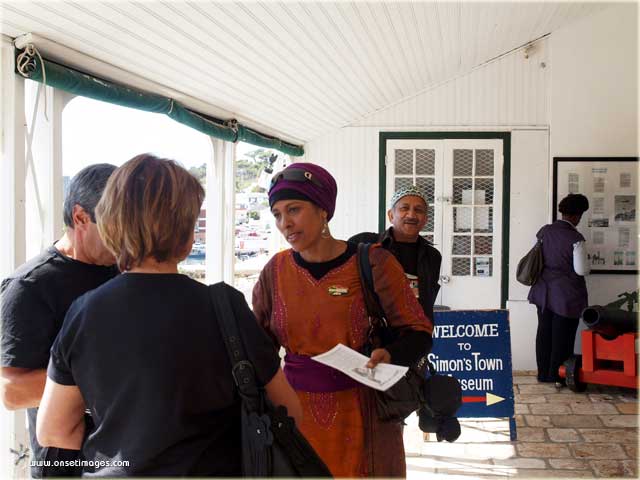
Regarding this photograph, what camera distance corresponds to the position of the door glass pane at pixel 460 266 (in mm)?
6711

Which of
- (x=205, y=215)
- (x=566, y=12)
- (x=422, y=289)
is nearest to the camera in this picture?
(x=422, y=289)

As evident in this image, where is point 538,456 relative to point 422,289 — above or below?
below

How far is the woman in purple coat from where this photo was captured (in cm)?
571

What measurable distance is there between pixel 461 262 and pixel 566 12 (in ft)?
9.34

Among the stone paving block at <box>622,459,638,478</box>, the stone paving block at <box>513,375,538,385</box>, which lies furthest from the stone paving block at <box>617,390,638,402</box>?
the stone paving block at <box>622,459,638,478</box>

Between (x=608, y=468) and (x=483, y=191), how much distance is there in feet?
11.5

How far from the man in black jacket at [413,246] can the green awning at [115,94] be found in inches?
57.1

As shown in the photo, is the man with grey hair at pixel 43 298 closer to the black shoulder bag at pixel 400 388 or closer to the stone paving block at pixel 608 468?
the black shoulder bag at pixel 400 388

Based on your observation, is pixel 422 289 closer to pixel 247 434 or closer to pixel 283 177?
pixel 283 177

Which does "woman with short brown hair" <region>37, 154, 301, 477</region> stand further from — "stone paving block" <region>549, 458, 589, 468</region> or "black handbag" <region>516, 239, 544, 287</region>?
"black handbag" <region>516, 239, 544, 287</region>

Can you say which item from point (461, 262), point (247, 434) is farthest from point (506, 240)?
point (247, 434)

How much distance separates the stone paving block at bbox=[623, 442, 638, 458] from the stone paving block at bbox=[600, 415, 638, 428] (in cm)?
45

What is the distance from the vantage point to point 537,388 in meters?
5.86

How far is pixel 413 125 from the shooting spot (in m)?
6.79
